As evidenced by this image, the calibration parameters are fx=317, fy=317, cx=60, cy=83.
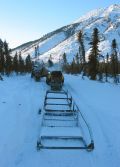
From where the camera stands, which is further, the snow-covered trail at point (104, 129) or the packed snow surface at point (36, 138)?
the snow-covered trail at point (104, 129)

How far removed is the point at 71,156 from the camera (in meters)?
10.5

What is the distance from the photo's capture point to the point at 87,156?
10594 millimetres

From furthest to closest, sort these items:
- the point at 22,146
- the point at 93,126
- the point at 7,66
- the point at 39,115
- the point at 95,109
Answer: the point at 7,66 < the point at 95,109 < the point at 39,115 < the point at 93,126 < the point at 22,146

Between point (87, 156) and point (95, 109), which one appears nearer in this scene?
point (87, 156)

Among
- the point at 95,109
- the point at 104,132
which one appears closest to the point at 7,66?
the point at 95,109

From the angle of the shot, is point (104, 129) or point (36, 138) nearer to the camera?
point (36, 138)

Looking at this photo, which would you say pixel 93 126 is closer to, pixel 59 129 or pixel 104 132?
pixel 104 132

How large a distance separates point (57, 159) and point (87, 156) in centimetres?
105

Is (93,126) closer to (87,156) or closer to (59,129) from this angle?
(59,129)

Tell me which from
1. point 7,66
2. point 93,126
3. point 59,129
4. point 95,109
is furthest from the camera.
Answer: point 7,66

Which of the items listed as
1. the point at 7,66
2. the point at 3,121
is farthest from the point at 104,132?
the point at 7,66

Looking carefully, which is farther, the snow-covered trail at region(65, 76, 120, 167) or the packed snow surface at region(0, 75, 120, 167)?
the snow-covered trail at region(65, 76, 120, 167)

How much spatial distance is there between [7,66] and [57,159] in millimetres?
74014

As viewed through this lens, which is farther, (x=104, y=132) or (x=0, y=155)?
(x=104, y=132)
